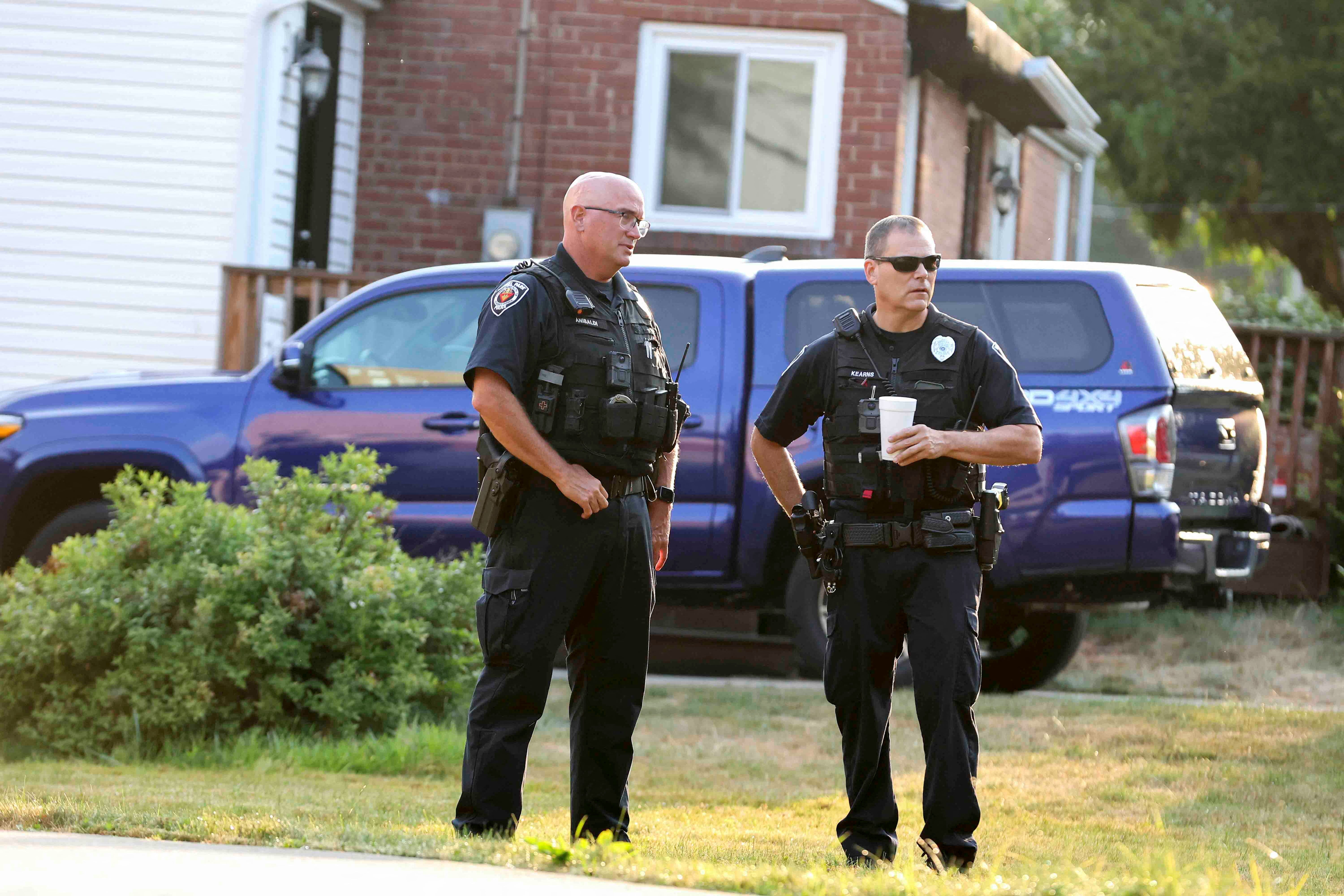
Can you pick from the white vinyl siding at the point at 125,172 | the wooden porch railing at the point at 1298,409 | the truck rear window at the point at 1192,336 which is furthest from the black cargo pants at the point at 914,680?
the white vinyl siding at the point at 125,172

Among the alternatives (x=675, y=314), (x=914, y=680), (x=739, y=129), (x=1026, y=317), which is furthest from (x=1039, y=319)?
(x=739, y=129)

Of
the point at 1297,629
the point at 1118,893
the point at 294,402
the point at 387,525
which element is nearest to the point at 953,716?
the point at 1118,893

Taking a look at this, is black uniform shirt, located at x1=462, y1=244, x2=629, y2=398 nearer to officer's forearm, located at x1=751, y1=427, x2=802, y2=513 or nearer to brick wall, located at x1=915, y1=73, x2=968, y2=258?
officer's forearm, located at x1=751, y1=427, x2=802, y2=513

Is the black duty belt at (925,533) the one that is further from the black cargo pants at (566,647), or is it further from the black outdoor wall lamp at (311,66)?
the black outdoor wall lamp at (311,66)

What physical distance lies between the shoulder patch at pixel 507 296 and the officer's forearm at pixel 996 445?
1189mm

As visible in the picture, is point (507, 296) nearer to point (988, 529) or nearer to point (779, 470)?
point (779, 470)

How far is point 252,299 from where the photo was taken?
11.2 m

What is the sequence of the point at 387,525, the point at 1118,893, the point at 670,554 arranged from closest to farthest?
the point at 1118,893 < the point at 387,525 < the point at 670,554

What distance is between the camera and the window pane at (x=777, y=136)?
12969 millimetres

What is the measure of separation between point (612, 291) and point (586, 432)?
0.43m

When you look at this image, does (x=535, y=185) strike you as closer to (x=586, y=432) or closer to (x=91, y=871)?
(x=586, y=432)

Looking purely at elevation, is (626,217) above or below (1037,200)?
below

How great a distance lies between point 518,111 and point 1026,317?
5.94 meters

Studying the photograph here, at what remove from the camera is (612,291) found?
482 cm
